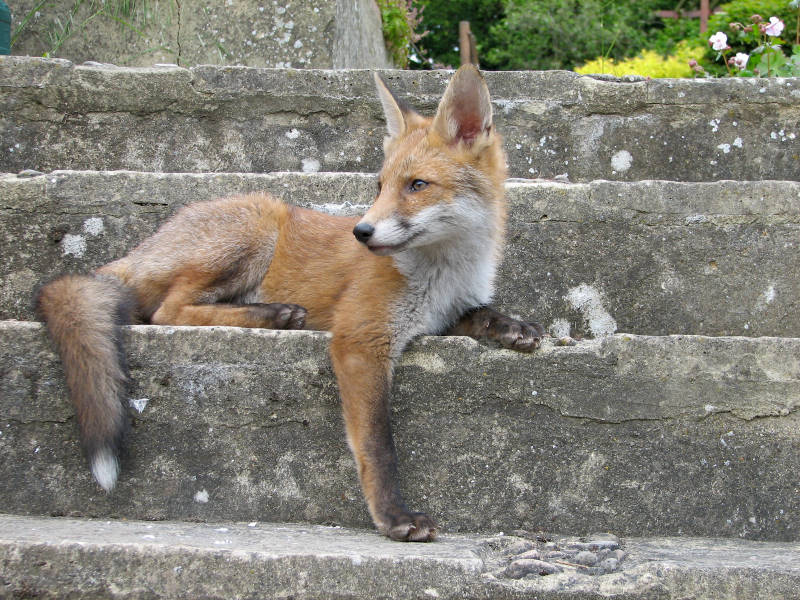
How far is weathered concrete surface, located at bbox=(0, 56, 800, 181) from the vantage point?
460 centimetres

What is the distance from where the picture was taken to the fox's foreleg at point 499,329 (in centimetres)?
303

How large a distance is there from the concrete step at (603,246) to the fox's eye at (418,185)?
2.46 feet

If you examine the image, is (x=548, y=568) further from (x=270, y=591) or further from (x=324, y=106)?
(x=324, y=106)

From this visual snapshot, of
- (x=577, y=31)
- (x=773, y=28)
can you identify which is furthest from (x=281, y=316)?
(x=577, y=31)

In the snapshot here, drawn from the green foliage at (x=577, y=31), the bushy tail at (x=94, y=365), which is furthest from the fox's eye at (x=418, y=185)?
the green foliage at (x=577, y=31)

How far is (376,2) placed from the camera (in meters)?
8.12

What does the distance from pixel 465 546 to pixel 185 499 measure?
1.03 m

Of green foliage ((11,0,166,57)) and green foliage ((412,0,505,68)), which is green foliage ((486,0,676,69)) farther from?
green foliage ((11,0,166,57))

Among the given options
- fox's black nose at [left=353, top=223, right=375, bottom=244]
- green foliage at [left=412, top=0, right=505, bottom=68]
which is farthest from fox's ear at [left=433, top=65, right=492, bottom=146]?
green foliage at [left=412, top=0, right=505, bottom=68]

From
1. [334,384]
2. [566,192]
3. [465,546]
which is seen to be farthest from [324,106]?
[465,546]

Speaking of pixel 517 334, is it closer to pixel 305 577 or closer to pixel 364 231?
pixel 364 231

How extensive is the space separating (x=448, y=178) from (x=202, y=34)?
12.4 feet

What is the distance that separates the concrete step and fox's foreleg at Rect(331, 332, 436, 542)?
1.14 m

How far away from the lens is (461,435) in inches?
113
